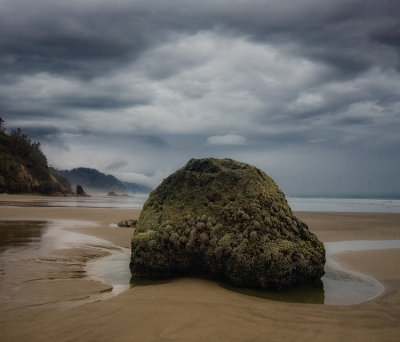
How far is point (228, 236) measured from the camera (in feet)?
17.6

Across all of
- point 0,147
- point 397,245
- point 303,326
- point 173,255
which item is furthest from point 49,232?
point 0,147

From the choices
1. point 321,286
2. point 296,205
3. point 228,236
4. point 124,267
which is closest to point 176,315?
point 228,236

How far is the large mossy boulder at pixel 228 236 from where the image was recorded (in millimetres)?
5004

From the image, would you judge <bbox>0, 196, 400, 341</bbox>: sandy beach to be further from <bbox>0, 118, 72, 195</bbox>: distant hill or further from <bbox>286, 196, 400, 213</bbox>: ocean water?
<bbox>0, 118, 72, 195</bbox>: distant hill

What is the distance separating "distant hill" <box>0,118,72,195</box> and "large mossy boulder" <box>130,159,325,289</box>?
A: 57.5 metres

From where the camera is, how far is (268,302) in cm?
436

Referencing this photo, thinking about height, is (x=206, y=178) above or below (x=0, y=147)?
below

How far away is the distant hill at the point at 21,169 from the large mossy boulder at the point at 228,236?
57515mm

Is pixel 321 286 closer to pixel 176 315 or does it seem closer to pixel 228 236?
pixel 228 236

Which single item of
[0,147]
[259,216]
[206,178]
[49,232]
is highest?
[0,147]

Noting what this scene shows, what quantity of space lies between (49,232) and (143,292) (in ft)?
26.4

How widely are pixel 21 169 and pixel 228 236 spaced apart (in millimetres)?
64109

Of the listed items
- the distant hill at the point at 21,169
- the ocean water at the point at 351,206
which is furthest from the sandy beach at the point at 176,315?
the distant hill at the point at 21,169

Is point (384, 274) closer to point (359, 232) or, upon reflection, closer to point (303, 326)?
point (303, 326)
